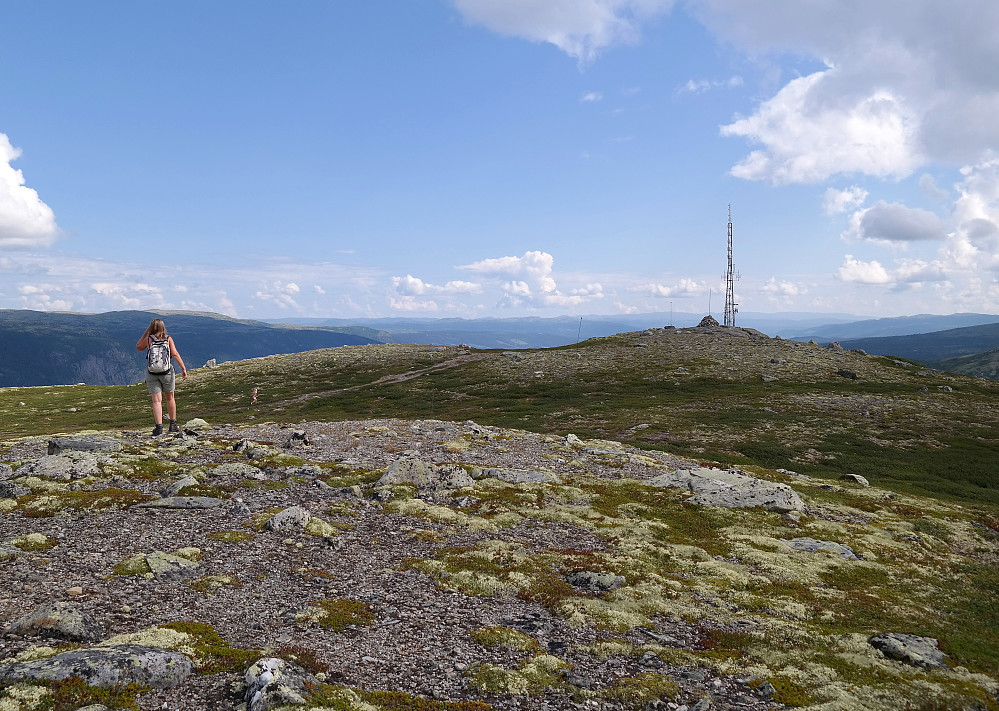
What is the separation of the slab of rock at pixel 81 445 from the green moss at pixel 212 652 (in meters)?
19.6

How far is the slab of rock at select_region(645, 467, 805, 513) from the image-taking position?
28.1m

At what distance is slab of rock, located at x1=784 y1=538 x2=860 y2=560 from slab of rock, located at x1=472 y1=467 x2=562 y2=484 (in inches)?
474

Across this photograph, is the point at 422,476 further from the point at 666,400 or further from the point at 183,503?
the point at 666,400

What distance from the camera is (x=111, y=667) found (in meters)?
10.0

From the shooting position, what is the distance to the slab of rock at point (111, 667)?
969cm

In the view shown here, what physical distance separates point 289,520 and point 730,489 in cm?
2382

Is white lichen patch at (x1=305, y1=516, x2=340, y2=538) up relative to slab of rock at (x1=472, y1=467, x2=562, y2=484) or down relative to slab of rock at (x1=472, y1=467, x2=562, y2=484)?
up

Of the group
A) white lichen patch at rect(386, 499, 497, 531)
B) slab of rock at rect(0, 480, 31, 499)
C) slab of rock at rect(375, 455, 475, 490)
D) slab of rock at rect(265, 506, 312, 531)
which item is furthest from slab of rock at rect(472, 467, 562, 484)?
slab of rock at rect(0, 480, 31, 499)

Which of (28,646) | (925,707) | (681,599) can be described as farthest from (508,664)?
(28,646)

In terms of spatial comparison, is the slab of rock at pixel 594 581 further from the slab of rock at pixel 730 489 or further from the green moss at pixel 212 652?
the slab of rock at pixel 730 489

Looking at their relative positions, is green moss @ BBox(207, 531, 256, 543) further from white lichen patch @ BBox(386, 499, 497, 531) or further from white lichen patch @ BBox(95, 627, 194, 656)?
white lichen patch @ BBox(95, 627, 194, 656)

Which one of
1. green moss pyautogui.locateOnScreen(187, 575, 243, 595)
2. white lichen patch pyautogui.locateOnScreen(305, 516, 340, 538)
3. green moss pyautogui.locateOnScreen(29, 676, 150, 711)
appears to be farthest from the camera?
white lichen patch pyautogui.locateOnScreen(305, 516, 340, 538)

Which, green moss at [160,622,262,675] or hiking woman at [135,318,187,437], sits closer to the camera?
green moss at [160,622,262,675]

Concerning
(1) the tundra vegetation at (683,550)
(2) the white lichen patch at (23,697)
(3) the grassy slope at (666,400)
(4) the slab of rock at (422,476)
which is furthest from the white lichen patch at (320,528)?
(3) the grassy slope at (666,400)
